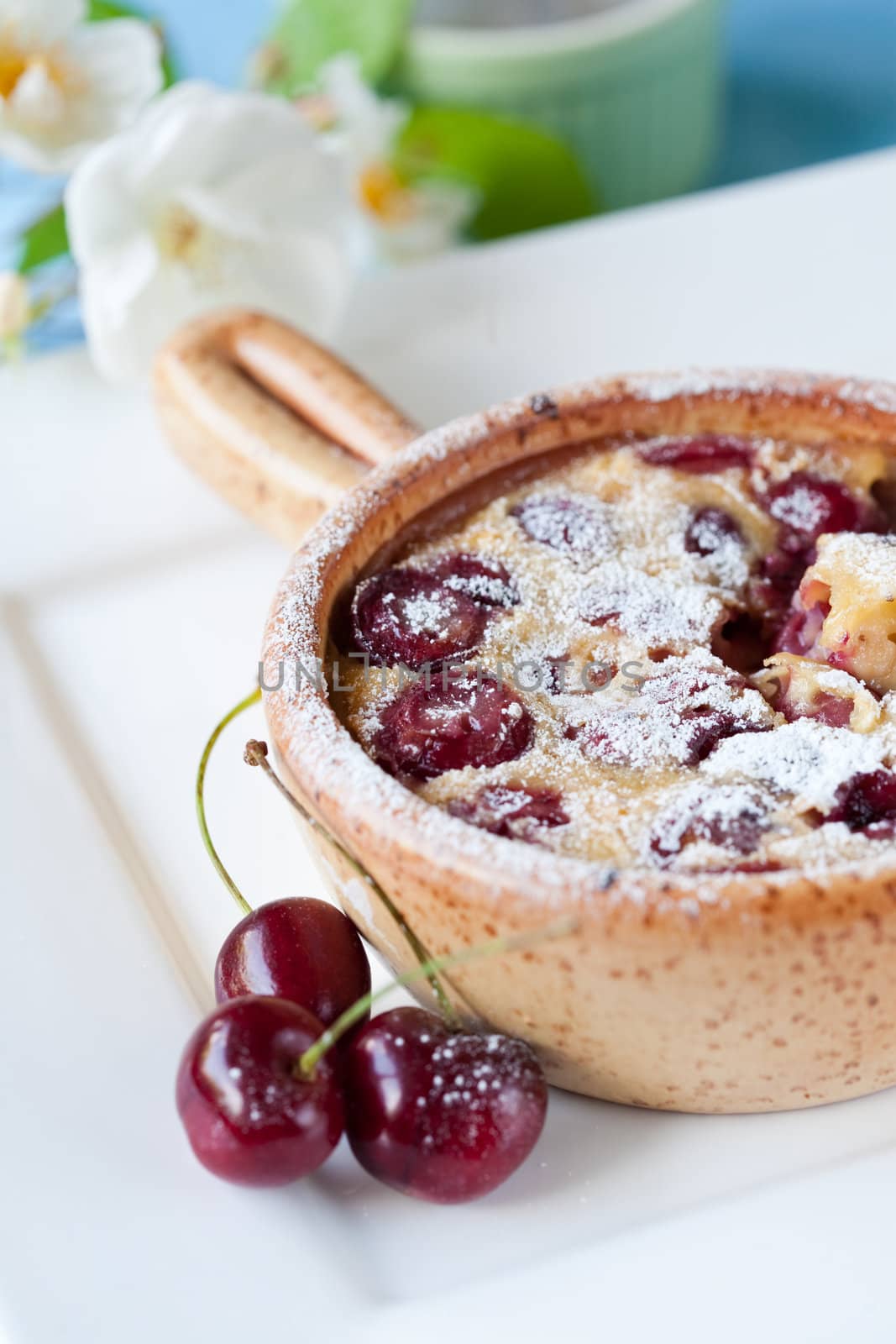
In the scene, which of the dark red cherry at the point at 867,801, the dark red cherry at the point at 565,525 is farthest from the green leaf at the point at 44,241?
the dark red cherry at the point at 867,801

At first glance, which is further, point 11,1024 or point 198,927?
point 198,927

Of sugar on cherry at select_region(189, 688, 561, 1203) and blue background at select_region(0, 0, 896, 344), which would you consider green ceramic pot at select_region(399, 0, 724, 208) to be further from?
sugar on cherry at select_region(189, 688, 561, 1203)

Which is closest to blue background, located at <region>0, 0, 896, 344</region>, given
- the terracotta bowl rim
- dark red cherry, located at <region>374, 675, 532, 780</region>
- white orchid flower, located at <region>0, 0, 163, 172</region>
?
white orchid flower, located at <region>0, 0, 163, 172</region>

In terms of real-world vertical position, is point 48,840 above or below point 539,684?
below

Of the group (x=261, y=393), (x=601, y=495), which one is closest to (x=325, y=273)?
(x=261, y=393)

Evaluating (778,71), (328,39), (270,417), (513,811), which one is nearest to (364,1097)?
(513,811)

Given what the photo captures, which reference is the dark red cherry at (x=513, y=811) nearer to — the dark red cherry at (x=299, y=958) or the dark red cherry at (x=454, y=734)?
the dark red cherry at (x=454, y=734)

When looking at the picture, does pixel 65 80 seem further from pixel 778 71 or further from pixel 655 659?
pixel 778 71

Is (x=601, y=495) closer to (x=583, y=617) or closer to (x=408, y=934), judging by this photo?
(x=583, y=617)
